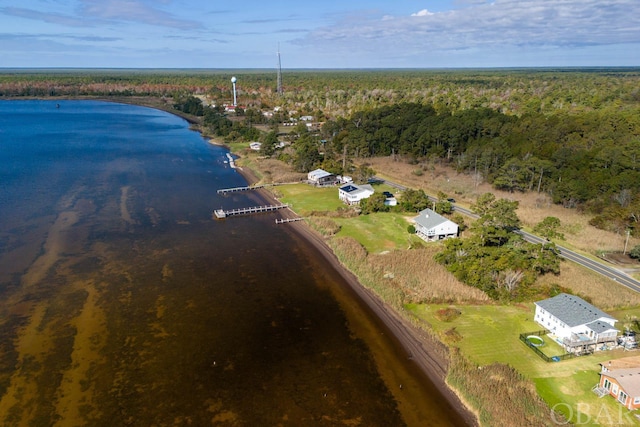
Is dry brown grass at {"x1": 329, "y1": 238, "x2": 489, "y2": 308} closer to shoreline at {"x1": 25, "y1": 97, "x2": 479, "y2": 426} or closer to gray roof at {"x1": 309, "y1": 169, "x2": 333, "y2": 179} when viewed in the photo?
shoreline at {"x1": 25, "y1": 97, "x2": 479, "y2": 426}

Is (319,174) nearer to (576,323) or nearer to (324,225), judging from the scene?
(324,225)

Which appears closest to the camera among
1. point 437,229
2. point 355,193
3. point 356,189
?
point 437,229

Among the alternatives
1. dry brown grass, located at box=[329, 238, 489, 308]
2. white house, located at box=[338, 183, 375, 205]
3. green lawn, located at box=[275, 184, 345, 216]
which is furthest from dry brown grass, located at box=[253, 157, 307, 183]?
dry brown grass, located at box=[329, 238, 489, 308]

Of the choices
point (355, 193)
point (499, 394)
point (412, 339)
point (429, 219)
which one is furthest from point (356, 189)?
point (499, 394)

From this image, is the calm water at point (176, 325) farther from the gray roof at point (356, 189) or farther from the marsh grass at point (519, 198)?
the marsh grass at point (519, 198)

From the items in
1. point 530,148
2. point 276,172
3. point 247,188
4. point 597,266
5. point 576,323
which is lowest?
point 247,188

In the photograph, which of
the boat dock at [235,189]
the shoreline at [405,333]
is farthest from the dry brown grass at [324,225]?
the boat dock at [235,189]
